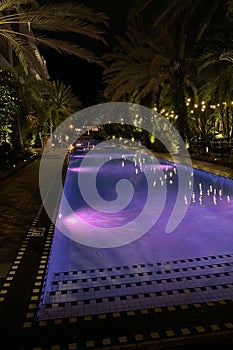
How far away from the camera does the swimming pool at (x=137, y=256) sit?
13.2 ft

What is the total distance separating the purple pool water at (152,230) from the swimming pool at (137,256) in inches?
0.6

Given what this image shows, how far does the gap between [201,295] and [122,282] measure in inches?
40.7

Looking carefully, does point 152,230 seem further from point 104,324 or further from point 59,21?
point 59,21

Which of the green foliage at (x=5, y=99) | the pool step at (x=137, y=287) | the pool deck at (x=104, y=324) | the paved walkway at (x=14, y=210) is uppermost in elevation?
the green foliage at (x=5, y=99)

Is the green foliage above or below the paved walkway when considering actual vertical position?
above

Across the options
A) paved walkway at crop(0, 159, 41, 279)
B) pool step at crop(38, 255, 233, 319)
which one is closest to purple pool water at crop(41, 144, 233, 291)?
pool step at crop(38, 255, 233, 319)

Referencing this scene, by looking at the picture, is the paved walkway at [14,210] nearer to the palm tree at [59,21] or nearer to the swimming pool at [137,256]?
the swimming pool at [137,256]

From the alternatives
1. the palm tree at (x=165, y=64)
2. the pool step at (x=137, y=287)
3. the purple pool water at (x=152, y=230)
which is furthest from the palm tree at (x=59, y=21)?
the palm tree at (x=165, y=64)

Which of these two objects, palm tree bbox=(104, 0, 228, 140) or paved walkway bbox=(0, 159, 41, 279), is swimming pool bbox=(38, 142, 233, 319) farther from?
palm tree bbox=(104, 0, 228, 140)

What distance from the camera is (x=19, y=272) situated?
14.4ft

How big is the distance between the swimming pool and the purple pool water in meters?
0.02

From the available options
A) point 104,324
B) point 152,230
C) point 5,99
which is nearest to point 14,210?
point 152,230

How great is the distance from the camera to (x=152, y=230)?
707cm

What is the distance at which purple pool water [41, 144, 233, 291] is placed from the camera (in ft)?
18.0
